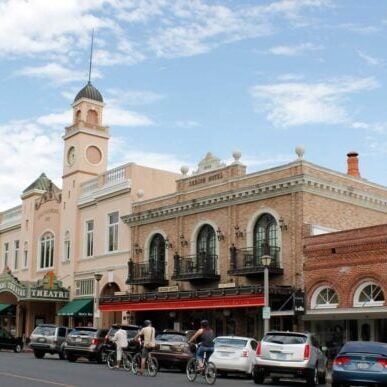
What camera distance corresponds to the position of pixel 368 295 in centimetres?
2898

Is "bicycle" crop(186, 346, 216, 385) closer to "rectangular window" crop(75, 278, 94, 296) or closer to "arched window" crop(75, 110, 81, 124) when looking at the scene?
"rectangular window" crop(75, 278, 94, 296)

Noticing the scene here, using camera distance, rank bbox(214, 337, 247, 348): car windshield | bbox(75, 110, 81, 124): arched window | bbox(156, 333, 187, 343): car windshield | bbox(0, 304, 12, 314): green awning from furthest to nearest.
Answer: bbox(0, 304, 12, 314): green awning, bbox(75, 110, 81, 124): arched window, bbox(156, 333, 187, 343): car windshield, bbox(214, 337, 247, 348): car windshield

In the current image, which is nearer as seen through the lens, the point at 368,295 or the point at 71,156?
the point at 368,295

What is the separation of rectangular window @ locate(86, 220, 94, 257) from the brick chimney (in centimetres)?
1751

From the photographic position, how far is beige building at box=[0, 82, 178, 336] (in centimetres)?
4306

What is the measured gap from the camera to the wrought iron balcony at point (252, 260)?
31.6m

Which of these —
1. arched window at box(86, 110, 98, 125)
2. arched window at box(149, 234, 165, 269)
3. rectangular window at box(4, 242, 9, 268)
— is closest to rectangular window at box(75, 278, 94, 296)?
arched window at box(149, 234, 165, 269)

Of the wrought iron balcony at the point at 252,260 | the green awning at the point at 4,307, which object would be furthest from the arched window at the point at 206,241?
the green awning at the point at 4,307

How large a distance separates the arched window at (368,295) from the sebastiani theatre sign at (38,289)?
23.3 m

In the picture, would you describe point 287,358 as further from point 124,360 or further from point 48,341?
point 48,341

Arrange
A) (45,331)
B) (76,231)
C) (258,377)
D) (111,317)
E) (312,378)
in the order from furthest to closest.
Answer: (76,231) → (111,317) → (45,331) → (258,377) → (312,378)

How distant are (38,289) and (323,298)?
21.8 metres

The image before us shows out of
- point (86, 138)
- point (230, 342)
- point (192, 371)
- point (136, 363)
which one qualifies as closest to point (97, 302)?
point (86, 138)

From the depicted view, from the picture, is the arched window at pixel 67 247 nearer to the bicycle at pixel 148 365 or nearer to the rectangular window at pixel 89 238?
the rectangular window at pixel 89 238
